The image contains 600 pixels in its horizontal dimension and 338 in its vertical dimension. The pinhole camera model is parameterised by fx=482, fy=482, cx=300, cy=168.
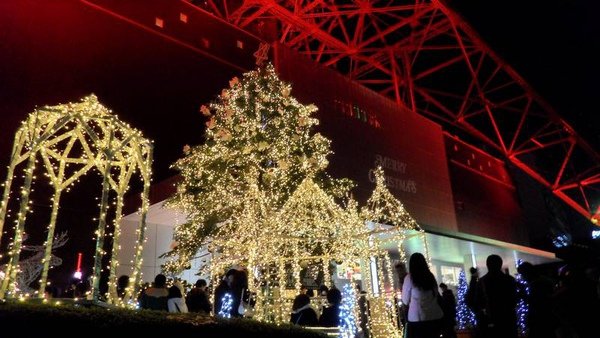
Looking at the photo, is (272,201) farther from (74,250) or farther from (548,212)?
(548,212)

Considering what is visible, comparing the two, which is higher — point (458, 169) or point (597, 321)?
point (458, 169)

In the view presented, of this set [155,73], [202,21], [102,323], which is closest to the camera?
[102,323]

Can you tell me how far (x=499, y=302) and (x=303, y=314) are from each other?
2.61 metres

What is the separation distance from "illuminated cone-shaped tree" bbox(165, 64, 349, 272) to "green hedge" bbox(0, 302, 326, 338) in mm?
6951

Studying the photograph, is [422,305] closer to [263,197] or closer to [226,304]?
[226,304]

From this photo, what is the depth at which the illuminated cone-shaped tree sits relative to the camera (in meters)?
11.5

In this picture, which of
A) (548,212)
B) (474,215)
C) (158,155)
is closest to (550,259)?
(474,215)

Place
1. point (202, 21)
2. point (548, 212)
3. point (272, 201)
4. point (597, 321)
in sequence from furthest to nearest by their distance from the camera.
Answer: point (548, 212), point (202, 21), point (272, 201), point (597, 321)

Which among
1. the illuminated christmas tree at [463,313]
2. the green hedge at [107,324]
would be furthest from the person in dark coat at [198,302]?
the illuminated christmas tree at [463,313]

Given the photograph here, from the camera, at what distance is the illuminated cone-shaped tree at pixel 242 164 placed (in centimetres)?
1148

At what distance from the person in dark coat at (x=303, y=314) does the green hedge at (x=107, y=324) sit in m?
2.45

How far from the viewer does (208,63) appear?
16.8 m

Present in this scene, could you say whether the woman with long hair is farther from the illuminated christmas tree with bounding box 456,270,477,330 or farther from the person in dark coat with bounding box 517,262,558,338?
the illuminated christmas tree with bounding box 456,270,477,330

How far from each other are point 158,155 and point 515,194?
22.1m
